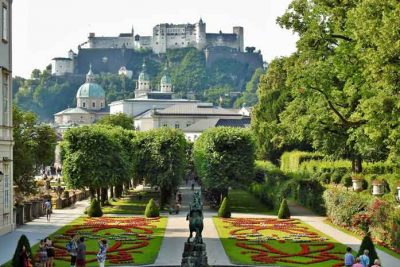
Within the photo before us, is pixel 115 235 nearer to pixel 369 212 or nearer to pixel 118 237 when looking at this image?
pixel 118 237

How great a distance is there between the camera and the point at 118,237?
113 feet

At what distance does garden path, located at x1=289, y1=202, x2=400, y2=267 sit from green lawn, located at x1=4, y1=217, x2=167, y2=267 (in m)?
8.25

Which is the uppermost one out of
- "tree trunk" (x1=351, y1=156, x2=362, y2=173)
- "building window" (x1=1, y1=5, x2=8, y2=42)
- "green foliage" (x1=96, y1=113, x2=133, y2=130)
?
"green foliage" (x1=96, y1=113, x2=133, y2=130)

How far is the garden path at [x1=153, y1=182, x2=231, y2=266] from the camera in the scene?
27.4 m

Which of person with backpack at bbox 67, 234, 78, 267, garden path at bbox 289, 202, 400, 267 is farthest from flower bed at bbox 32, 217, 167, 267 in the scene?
garden path at bbox 289, 202, 400, 267

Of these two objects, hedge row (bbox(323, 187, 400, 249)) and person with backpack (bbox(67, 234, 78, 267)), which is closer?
person with backpack (bbox(67, 234, 78, 267))

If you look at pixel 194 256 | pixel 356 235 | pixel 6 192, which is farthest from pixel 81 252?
pixel 356 235

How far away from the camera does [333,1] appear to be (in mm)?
38125

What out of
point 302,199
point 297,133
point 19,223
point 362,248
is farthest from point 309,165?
point 362,248

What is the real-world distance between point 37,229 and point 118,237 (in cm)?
612

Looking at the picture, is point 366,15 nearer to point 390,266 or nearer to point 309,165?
point 390,266

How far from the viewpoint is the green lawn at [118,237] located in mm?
→ 27984

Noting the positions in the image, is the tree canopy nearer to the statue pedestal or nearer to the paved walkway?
the statue pedestal

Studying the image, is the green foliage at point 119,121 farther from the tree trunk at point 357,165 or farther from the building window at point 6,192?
the building window at point 6,192
